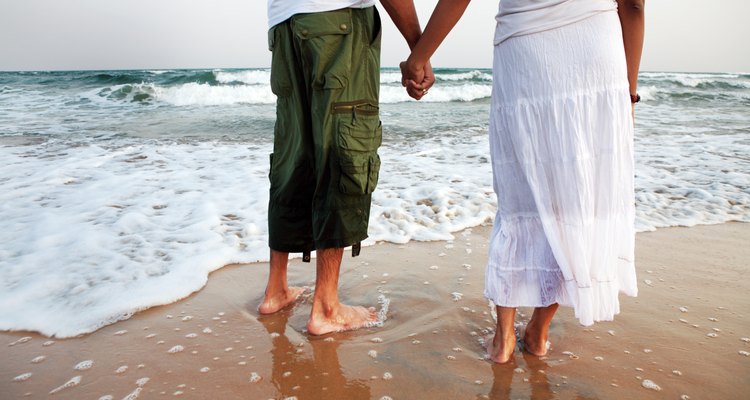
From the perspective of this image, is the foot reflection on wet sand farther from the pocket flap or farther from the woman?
the pocket flap

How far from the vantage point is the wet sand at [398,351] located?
5.99 feet

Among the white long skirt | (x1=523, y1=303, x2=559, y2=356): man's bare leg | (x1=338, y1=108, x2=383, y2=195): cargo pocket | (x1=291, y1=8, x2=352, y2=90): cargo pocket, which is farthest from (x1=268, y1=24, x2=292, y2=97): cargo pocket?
(x1=523, y1=303, x2=559, y2=356): man's bare leg

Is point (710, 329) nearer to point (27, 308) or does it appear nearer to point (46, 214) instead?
point (27, 308)

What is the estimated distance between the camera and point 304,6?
199 cm

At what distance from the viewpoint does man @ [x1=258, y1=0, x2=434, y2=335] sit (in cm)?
201

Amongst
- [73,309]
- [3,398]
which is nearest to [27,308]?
[73,309]

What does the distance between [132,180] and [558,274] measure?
168 inches

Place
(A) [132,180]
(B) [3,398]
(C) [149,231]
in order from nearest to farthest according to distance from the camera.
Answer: (B) [3,398] → (C) [149,231] → (A) [132,180]

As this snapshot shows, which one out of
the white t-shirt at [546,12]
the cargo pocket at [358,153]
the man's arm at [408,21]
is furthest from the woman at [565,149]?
the cargo pocket at [358,153]

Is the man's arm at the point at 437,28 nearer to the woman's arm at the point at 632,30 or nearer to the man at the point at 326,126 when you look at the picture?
the man at the point at 326,126

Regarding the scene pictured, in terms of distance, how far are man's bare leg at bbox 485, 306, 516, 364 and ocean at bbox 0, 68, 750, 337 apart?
1.56 m

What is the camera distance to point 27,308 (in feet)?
8.06

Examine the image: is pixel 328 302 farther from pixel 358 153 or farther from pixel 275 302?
pixel 358 153

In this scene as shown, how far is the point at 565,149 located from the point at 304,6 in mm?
1081
